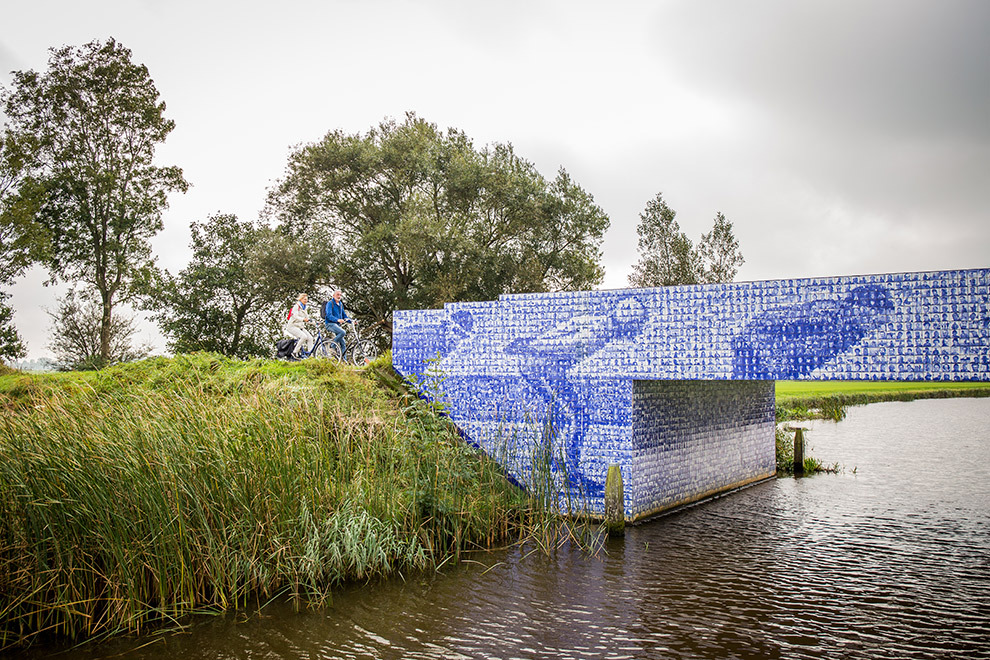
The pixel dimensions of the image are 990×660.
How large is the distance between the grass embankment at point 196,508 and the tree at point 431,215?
17011 mm

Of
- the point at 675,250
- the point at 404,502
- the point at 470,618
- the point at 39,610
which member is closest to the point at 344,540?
the point at 404,502

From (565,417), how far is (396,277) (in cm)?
1705

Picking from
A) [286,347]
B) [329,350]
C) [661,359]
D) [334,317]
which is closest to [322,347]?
[329,350]

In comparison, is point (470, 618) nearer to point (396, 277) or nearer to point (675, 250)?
point (396, 277)

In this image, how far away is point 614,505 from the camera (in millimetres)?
10469

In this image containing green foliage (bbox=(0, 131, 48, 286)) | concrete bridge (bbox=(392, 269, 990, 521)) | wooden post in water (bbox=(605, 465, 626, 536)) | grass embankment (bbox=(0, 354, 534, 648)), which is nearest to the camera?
grass embankment (bbox=(0, 354, 534, 648))

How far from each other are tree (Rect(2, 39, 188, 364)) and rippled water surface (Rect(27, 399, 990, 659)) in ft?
69.1

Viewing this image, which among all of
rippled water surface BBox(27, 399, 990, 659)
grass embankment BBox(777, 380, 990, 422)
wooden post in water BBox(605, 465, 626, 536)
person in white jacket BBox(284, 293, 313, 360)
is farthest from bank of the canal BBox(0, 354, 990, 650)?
grass embankment BBox(777, 380, 990, 422)

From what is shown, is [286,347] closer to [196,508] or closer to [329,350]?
[329,350]

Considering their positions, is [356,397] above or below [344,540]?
above

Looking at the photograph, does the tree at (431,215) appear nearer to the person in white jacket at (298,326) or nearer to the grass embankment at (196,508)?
the person in white jacket at (298,326)

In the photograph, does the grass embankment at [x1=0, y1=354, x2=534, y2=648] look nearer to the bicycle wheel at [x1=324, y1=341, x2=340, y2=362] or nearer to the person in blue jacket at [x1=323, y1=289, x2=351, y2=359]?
the person in blue jacket at [x1=323, y1=289, x2=351, y2=359]

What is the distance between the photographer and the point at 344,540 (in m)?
8.17

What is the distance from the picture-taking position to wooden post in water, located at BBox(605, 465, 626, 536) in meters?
10.5
